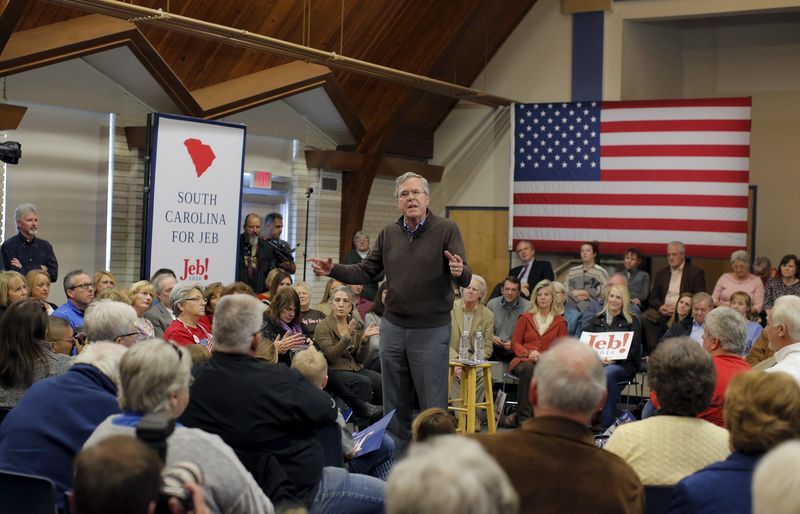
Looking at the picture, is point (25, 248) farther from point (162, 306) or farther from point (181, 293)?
point (181, 293)

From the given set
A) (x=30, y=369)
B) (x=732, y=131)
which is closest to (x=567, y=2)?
(x=732, y=131)

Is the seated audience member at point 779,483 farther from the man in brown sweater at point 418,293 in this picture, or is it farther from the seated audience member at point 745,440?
the man in brown sweater at point 418,293

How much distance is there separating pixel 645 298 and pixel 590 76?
10.5 feet

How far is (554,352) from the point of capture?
7.80 ft

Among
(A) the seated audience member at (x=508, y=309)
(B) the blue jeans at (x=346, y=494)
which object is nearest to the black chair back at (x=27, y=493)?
(B) the blue jeans at (x=346, y=494)

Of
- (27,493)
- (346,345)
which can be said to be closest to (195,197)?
(346,345)

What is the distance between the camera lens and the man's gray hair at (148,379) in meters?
2.45

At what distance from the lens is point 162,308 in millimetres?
6574

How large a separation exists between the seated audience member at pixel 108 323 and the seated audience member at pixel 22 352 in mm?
221

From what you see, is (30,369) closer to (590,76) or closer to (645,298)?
(645,298)

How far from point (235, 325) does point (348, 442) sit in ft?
4.35

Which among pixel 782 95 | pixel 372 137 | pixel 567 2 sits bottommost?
pixel 372 137

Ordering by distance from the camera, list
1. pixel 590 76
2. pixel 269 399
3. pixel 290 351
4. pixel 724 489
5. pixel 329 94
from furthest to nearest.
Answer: pixel 590 76 < pixel 329 94 < pixel 290 351 < pixel 269 399 < pixel 724 489

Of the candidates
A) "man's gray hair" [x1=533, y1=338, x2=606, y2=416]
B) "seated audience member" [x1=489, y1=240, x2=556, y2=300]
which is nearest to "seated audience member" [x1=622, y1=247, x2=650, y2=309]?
"seated audience member" [x1=489, y1=240, x2=556, y2=300]
